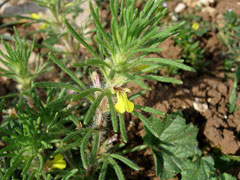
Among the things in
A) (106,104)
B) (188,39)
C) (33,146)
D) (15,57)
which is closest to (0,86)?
(15,57)

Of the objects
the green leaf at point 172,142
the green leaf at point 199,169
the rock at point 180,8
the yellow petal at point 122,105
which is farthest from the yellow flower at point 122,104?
the rock at point 180,8

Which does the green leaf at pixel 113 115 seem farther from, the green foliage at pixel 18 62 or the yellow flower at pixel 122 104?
the green foliage at pixel 18 62

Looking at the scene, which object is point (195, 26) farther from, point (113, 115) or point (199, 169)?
point (113, 115)

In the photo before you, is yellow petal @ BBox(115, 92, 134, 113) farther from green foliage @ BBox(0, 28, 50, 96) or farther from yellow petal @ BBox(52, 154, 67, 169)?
green foliage @ BBox(0, 28, 50, 96)

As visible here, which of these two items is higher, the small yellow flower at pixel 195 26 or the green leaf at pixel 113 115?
the small yellow flower at pixel 195 26

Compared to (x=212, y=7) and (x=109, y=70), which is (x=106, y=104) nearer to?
(x=109, y=70)
